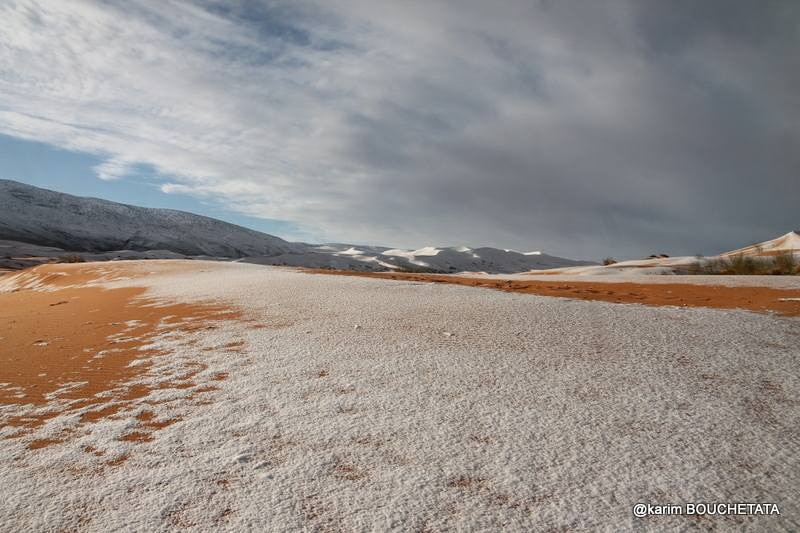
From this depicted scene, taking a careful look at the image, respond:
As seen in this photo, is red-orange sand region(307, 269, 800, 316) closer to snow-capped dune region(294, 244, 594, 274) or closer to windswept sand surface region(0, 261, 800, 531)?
windswept sand surface region(0, 261, 800, 531)

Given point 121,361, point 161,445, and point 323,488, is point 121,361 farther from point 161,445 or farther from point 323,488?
point 323,488

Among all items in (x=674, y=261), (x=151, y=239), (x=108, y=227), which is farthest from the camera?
(x=108, y=227)

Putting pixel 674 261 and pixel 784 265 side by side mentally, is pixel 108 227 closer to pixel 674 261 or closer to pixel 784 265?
pixel 674 261

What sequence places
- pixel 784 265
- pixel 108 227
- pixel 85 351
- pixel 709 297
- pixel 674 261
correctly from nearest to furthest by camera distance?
pixel 85 351 → pixel 709 297 → pixel 784 265 → pixel 674 261 → pixel 108 227

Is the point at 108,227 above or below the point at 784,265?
above

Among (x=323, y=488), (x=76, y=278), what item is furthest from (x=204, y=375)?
(x=76, y=278)

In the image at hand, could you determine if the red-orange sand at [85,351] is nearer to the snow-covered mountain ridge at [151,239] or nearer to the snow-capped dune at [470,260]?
the snow-covered mountain ridge at [151,239]

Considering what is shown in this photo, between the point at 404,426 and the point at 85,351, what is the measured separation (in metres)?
4.74

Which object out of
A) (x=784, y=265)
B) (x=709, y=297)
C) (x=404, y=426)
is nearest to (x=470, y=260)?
(x=784, y=265)

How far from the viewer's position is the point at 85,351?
5.64 meters

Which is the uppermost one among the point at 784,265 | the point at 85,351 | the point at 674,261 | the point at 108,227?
the point at 108,227

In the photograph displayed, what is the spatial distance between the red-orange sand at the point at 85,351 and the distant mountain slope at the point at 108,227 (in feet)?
266

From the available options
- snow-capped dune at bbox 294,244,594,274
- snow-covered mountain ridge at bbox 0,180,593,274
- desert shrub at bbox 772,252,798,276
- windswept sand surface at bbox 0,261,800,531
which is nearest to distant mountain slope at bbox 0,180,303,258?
snow-covered mountain ridge at bbox 0,180,593,274

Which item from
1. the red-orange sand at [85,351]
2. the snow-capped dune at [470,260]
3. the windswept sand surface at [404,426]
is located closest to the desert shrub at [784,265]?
the windswept sand surface at [404,426]
